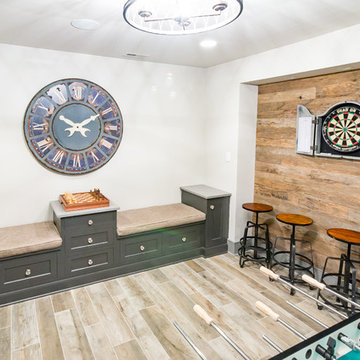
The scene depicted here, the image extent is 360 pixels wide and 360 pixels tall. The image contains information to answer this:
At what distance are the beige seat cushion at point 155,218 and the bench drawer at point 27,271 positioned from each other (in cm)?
75

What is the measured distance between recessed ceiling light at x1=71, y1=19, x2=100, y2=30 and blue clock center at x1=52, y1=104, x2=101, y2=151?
1145 mm

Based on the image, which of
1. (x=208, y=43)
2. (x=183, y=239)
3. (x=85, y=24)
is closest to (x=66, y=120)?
(x=85, y=24)

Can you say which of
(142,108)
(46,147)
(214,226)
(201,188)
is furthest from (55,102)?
(214,226)

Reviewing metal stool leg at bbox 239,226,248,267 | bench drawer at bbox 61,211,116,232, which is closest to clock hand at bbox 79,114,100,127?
bench drawer at bbox 61,211,116,232

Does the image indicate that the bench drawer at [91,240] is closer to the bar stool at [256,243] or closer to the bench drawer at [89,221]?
the bench drawer at [89,221]

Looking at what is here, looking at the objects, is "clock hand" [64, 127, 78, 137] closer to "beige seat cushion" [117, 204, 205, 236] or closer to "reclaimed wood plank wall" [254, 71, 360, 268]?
"beige seat cushion" [117, 204, 205, 236]

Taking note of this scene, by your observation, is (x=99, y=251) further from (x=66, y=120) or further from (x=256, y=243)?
(x=256, y=243)

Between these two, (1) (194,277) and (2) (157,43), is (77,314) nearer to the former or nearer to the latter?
(1) (194,277)

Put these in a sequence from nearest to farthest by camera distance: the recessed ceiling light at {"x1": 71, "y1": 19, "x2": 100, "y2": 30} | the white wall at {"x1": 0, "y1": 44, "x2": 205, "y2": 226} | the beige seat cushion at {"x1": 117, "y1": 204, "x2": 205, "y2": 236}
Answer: the recessed ceiling light at {"x1": 71, "y1": 19, "x2": 100, "y2": 30}
the white wall at {"x1": 0, "y1": 44, "x2": 205, "y2": 226}
the beige seat cushion at {"x1": 117, "y1": 204, "x2": 205, "y2": 236}

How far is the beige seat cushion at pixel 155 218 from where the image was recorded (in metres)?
3.49

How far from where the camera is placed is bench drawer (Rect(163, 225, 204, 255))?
12.4 feet

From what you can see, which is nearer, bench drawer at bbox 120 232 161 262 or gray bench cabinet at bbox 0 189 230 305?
gray bench cabinet at bbox 0 189 230 305

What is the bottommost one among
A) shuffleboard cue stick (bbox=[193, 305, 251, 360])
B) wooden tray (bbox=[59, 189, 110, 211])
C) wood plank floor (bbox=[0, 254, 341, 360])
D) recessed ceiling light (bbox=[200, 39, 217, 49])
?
wood plank floor (bbox=[0, 254, 341, 360])

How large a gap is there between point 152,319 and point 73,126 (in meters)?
2.26
